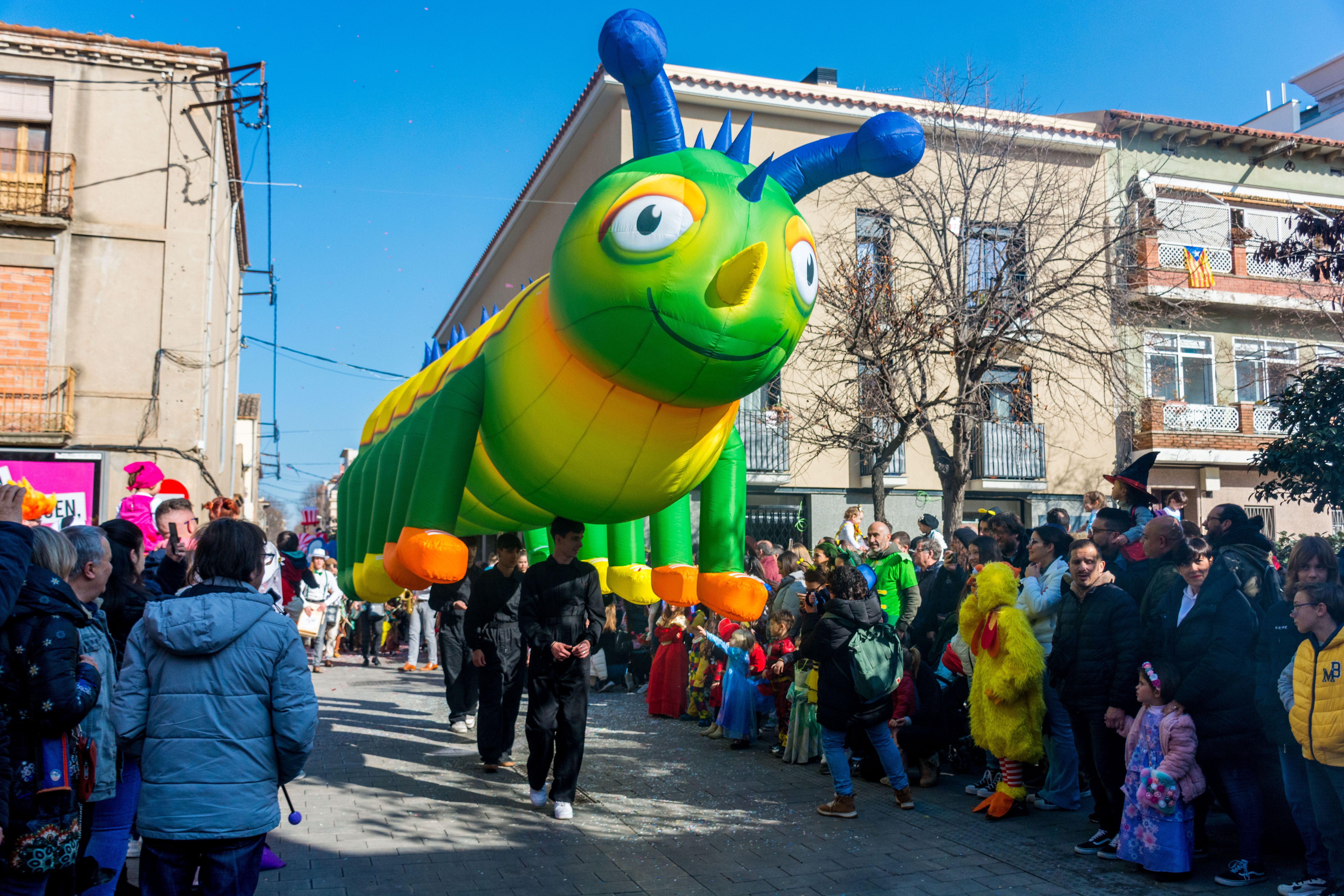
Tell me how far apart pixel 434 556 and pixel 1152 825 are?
3904 mm

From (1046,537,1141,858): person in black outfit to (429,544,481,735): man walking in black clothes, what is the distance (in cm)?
512

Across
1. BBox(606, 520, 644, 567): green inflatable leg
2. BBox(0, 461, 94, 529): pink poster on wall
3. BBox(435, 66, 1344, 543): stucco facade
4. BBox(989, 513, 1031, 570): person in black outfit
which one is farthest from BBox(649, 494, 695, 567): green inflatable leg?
BBox(0, 461, 94, 529): pink poster on wall

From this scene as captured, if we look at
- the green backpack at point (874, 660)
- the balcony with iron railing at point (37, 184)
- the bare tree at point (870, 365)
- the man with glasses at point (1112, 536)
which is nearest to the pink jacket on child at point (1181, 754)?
the man with glasses at point (1112, 536)

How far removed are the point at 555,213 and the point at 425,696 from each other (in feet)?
39.2

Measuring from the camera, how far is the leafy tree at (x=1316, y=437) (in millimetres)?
10039

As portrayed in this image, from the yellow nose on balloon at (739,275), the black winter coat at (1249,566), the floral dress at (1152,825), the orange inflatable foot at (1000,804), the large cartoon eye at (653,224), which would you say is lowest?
the orange inflatable foot at (1000,804)

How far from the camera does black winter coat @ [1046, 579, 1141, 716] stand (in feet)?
17.5

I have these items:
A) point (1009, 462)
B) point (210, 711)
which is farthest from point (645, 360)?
point (1009, 462)

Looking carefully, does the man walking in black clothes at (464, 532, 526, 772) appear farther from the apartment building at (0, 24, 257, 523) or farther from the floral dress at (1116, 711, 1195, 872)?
the apartment building at (0, 24, 257, 523)

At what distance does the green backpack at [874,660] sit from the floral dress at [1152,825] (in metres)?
1.47

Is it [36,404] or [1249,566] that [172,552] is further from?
[36,404]

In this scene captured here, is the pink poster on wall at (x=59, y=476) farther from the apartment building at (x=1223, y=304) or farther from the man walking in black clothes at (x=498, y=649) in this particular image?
the apartment building at (x=1223, y=304)

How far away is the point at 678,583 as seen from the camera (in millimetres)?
5883

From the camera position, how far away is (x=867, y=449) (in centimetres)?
1492
